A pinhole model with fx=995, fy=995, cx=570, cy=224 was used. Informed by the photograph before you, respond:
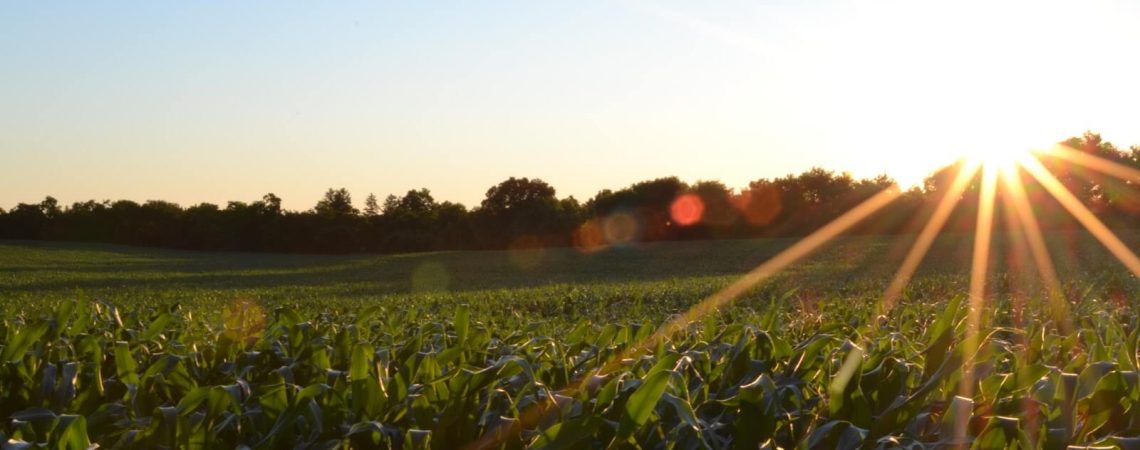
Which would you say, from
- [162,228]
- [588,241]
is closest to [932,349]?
[588,241]

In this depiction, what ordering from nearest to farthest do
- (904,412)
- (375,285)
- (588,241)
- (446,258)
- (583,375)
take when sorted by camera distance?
(904,412), (583,375), (375,285), (446,258), (588,241)

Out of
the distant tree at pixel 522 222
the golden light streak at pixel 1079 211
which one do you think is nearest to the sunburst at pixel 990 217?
the golden light streak at pixel 1079 211

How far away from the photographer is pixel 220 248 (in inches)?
3056

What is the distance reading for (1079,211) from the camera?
2446 inches

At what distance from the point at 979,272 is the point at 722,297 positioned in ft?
31.6

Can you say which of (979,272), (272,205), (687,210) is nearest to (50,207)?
(272,205)

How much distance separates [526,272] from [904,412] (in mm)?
42305

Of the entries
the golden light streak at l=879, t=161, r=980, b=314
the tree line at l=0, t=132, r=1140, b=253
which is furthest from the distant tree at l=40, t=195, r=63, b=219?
the golden light streak at l=879, t=161, r=980, b=314

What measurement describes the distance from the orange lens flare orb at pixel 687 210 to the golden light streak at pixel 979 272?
66.0 feet

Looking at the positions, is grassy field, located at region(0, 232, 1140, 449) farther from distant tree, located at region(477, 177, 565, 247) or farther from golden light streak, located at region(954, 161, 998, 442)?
distant tree, located at region(477, 177, 565, 247)

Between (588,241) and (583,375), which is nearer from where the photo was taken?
(583,375)

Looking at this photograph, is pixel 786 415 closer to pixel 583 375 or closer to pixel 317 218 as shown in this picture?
pixel 583 375

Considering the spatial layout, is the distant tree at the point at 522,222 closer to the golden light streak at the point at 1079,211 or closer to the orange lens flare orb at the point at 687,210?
the orange lens flare orb at the point at 687,210

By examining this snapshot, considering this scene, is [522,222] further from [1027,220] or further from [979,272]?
[979,272]
